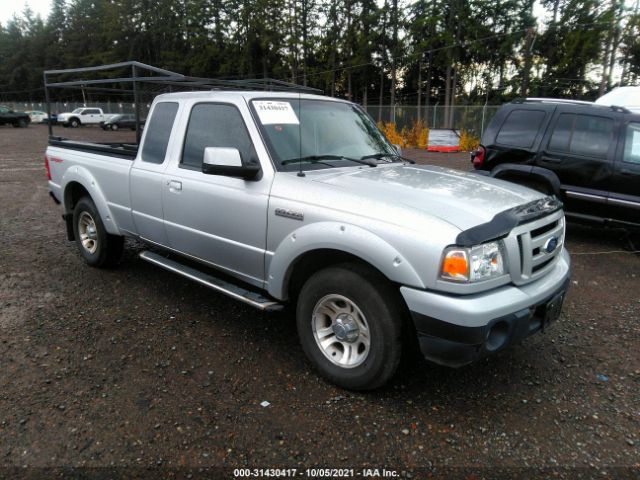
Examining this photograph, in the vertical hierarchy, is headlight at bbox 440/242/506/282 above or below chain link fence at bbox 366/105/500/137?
below

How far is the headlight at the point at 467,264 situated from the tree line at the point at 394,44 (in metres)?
25.6

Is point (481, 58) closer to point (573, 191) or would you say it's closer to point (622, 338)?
point (573, 191)

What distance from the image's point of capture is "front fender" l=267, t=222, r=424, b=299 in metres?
2.61

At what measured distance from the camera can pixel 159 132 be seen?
4.23 metres

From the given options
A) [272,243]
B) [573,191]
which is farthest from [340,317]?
[573,191]

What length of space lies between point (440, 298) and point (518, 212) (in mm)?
833

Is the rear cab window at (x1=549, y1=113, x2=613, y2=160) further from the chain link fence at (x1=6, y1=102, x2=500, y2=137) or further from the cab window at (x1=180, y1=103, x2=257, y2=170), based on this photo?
the chain link fence at (x1=6, y1=102, x2=500, y2=137)

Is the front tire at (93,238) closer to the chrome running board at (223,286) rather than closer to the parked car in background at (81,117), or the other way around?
the chrome running board at (223,286)

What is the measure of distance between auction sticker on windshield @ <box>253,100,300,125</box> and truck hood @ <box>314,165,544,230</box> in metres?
0.54

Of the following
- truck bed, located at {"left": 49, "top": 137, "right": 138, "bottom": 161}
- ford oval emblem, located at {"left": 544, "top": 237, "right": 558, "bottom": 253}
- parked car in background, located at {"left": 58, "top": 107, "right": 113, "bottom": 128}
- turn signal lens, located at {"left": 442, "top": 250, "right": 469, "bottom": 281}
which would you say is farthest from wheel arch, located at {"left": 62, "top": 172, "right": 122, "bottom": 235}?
parked car in background, located at {"left": 58, "top": 107, "right": 113, "bottom": 128}

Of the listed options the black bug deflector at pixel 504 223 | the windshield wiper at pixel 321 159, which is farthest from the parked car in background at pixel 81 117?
the black bug deflector at pixel 504 223

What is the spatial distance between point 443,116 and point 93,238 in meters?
25.1

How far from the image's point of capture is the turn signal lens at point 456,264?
8.16 feet

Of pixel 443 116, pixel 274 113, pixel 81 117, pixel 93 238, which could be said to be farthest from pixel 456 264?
pixel 81 117
